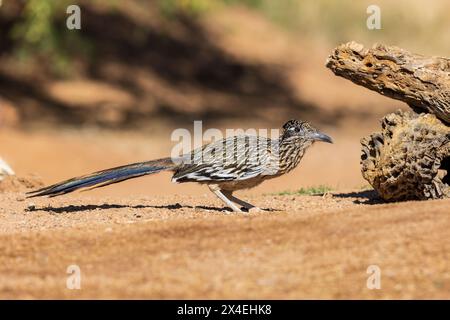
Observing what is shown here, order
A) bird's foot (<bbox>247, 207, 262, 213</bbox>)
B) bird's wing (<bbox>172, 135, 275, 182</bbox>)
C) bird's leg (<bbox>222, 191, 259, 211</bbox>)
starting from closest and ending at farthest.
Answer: bird's wing (<bbox>172, 135, 275, 182</bbox>) < bird's foot (<bbox>247, 207, 262, 213</bbox>) < bird's leg (<bbox>222, 191, 259, 211</bbox>)

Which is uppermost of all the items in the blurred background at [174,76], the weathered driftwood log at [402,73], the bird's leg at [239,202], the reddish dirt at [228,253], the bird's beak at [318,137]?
the blurred background at [174,76]

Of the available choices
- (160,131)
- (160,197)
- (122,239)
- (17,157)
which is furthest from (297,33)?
(122,239)

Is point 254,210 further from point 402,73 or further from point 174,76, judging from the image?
point 174,76

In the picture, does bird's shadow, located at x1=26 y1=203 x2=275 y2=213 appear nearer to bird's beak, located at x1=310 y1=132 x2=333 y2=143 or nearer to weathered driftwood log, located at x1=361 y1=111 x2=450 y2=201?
bird's beak, located at x1=310 y1=132 x2=333 y2=143

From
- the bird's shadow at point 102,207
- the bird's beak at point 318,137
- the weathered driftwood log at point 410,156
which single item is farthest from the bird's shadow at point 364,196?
the bird's shadow at point 102,207

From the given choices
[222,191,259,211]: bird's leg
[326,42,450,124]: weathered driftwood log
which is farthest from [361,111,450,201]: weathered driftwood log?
[222,191,259,211]: bird's leg

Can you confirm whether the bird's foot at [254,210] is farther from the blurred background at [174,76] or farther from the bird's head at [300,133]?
the blurred background at [174,76]

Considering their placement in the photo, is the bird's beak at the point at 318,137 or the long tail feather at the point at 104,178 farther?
the bird's beak at the point at 318,137

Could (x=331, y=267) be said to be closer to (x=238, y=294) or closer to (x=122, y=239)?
(x=238, y=294)
